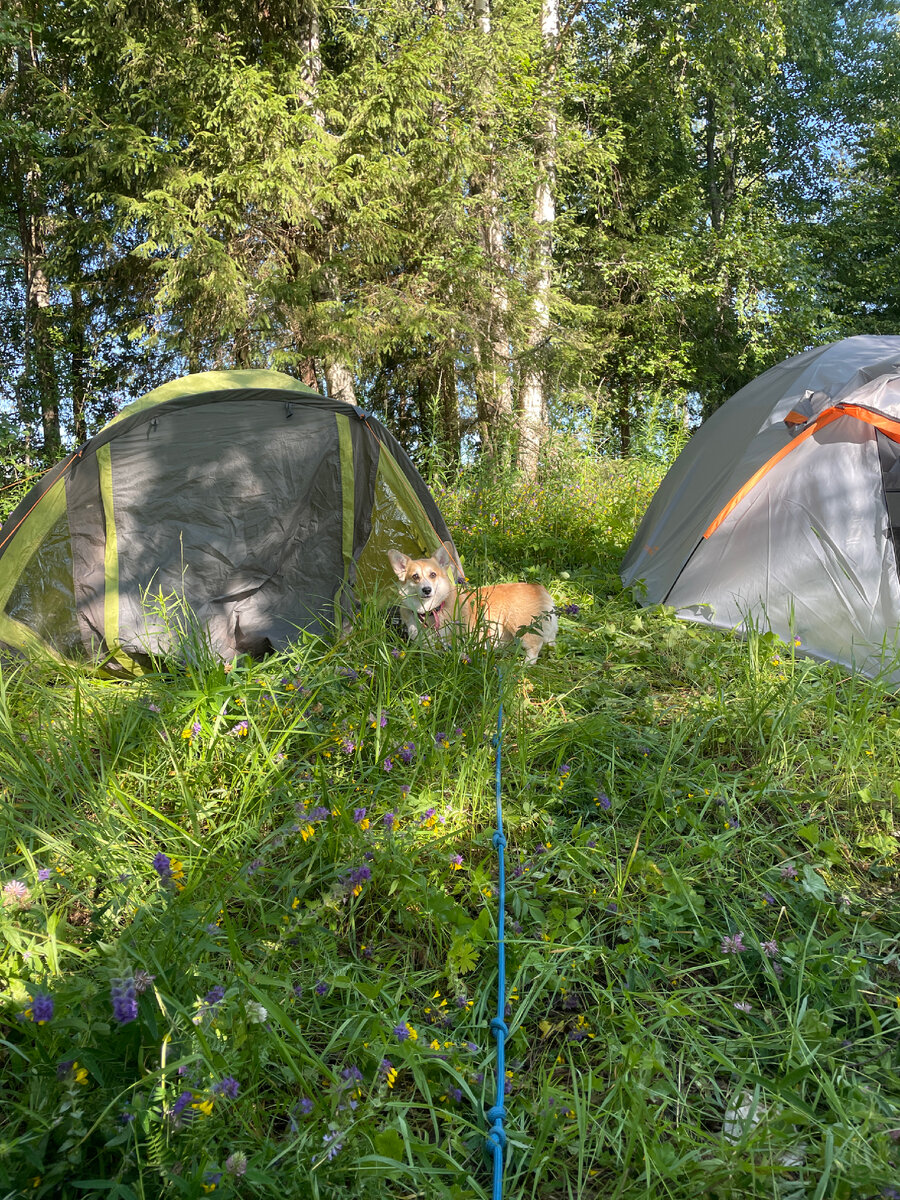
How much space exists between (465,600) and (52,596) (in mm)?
2145

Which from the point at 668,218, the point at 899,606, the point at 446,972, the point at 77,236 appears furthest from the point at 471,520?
the point at 668,218

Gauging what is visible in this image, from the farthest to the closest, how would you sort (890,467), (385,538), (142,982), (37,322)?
1. (37,322)
2. (385,538)
3. (890,467)
4. (142,982)

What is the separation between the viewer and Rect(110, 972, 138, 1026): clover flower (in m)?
1.26

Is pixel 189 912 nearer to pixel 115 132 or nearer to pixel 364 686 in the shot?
pixel 364 686

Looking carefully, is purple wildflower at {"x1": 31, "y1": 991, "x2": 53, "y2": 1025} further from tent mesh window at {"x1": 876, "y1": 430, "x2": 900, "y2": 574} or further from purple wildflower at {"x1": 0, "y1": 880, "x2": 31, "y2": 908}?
tent mesh window at {"x1": 876, "y1": 430, "x2": 900, "y2": 574}

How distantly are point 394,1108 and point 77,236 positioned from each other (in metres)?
9.48

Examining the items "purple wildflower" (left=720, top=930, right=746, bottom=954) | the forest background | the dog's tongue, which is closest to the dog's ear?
the dog's tongue

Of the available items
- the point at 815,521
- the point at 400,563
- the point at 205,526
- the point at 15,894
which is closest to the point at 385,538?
the point at 400,563

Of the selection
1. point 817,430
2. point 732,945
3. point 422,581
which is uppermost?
point 817,430

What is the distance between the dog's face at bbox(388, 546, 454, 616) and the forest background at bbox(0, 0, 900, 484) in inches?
144

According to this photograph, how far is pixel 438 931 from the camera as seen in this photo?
197 cm

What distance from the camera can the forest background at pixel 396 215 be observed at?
7176mm

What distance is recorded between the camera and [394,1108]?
148 centimetres

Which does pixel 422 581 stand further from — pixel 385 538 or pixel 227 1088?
Result: pixel 227 1088
